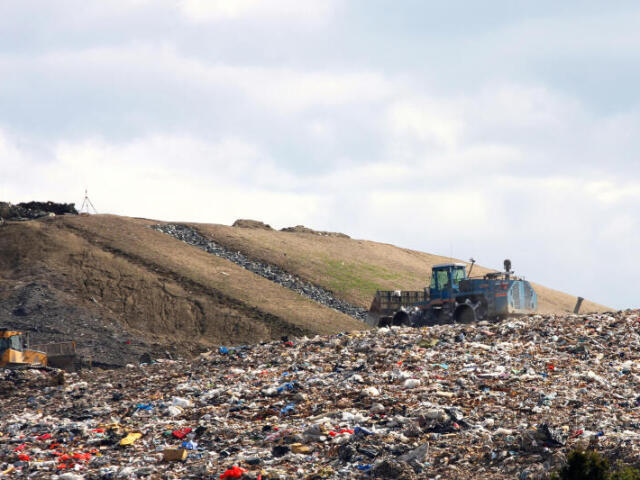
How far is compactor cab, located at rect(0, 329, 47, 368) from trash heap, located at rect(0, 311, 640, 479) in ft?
5.09

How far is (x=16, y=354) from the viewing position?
69.2 ft

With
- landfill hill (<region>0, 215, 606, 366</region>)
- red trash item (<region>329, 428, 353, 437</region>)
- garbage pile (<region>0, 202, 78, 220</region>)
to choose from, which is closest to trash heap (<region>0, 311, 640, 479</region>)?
red trash item (<region>329, 428, 353, 437</region>)

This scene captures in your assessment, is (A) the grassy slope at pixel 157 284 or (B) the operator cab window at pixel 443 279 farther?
(A) the grassy slope at pixel 157 284

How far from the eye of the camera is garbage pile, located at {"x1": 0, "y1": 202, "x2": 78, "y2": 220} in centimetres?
4056

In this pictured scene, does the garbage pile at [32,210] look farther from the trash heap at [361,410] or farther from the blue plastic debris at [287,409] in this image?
the blue plastic debris at [287,409]

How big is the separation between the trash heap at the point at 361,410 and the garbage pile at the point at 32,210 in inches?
907

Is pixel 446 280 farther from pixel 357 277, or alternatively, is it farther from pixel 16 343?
pixel 357 277

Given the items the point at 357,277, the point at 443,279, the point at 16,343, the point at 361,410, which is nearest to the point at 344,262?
the point at 357,277

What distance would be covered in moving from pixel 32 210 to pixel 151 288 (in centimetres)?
1290

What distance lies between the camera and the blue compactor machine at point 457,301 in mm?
21641

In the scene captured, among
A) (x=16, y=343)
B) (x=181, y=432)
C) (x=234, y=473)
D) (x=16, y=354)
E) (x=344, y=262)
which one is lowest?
(x=234, y=473)

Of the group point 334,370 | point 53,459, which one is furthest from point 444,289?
→ point 53,459

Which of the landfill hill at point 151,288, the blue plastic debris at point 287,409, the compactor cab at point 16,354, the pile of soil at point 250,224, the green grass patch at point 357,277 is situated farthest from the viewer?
the pile of soil at point 250,224

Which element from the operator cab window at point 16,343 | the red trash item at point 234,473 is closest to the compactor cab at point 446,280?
the operator cab window at point 16,343
